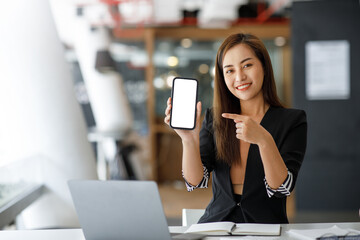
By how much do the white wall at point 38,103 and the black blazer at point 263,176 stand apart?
6.30 ft

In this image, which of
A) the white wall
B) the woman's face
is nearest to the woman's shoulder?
the woman's face

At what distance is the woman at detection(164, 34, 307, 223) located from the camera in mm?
1844

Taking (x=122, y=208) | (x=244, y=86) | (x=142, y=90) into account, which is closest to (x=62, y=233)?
(x=122, y=208)

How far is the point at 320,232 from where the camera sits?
5.24 feet

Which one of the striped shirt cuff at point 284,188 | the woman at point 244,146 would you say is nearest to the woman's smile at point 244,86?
the woman at point 244,146

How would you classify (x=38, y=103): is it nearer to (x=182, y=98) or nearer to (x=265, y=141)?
(x=182, y=98)

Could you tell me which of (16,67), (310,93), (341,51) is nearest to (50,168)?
(16,67)

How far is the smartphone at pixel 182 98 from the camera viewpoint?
167 cm

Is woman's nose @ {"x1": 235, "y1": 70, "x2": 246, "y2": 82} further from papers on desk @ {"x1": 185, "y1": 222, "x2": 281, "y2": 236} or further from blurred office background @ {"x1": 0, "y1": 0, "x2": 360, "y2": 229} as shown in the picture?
papers on desk @ {"x1": 185, "y1": 222, "x2": 281, "y2": 236}

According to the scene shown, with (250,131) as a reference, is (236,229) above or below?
below

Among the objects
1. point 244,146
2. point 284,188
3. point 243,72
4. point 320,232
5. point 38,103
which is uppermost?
point 243,72

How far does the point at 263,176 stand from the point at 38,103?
2.16 m

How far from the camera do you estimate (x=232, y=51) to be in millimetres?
1891

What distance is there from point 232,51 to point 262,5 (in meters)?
5.87
